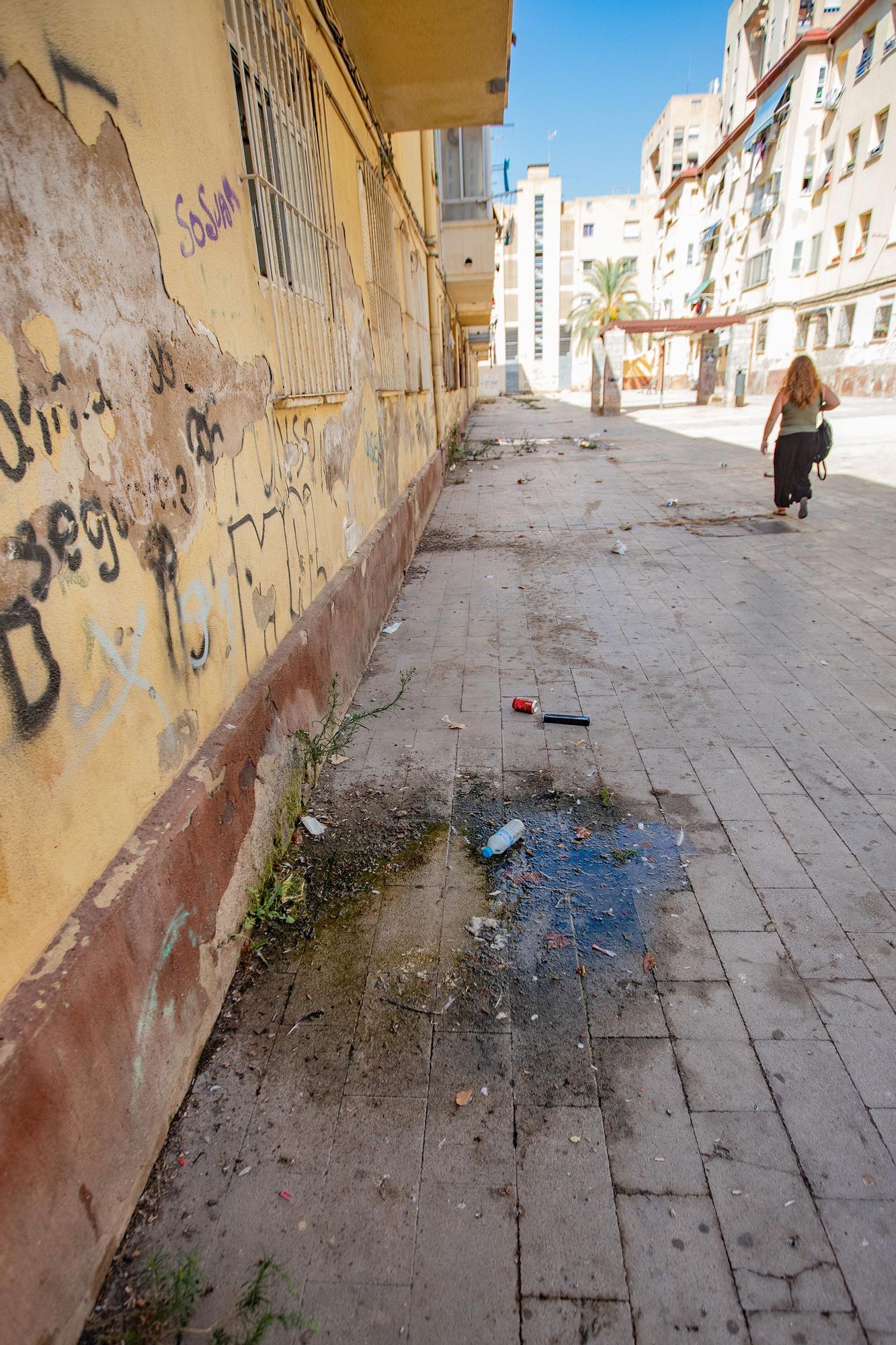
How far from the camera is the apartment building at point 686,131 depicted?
4834 centimetres

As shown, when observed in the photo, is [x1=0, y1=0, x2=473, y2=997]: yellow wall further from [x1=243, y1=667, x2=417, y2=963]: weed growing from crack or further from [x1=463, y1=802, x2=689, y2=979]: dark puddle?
[x1=463, y1=802, x2=689, y2=979]: dark puddle

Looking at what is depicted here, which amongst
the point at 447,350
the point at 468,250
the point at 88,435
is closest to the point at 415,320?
the point at 468,250

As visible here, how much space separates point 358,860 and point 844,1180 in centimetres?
188

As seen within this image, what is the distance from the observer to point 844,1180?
1.75 m

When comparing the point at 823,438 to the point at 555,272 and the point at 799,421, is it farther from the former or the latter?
the point at 555,272

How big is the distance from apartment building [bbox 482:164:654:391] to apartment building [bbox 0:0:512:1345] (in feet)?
169

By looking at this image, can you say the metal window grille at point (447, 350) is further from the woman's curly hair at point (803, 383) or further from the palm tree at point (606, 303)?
the palm tree at point (606, 303)

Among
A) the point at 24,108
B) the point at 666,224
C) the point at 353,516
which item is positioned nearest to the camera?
the point at 24,108

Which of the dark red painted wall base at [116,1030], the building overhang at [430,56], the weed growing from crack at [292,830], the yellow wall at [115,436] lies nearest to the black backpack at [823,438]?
the building overhang at [430,56]

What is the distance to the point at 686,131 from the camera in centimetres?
4950

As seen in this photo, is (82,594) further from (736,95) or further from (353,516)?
(736,95)

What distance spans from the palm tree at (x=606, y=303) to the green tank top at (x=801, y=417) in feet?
140

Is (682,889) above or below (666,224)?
below

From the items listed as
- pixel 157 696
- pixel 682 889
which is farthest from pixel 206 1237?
pixel 682 889
